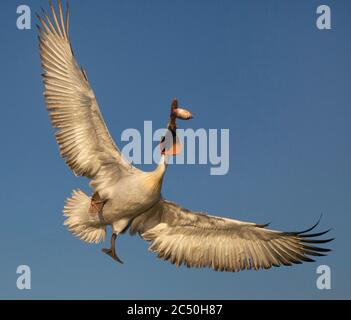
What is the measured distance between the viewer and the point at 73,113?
871 centimetres

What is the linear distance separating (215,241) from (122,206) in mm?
1602

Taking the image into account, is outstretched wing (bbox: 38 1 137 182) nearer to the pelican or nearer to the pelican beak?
the pelican

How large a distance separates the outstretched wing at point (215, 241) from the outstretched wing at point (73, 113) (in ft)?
3.40

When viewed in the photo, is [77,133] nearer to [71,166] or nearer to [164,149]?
[71,166]

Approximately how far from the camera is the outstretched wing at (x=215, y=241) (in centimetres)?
901

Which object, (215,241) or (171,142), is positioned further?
(215,241)

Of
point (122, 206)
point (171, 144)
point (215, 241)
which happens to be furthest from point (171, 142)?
point (215, 241)

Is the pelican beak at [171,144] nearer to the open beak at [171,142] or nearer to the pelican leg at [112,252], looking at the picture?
the open beak at [171,142]

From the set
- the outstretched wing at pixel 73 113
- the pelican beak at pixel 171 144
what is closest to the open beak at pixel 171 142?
the pelican beak at pixel 171 144

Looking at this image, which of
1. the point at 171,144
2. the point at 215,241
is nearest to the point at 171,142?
the point at 171,144

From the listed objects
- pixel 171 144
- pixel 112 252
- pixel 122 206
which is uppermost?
pixel 171 144

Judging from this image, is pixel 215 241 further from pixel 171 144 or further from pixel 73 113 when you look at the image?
pixel 73 113

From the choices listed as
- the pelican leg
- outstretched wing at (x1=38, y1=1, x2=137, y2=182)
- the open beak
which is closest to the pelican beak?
the open beak

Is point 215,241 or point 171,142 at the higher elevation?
point 171,142
